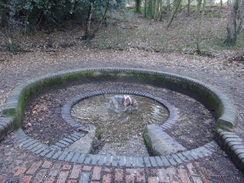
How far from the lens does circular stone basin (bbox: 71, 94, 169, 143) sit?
12.5 ft

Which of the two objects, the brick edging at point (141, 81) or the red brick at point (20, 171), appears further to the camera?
the brick edging at point (141, 81)

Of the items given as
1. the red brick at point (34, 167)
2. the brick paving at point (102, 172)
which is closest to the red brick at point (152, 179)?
the brick paving at point (102, 172)

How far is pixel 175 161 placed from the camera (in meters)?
2.51

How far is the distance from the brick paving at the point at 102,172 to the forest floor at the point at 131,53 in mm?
1037

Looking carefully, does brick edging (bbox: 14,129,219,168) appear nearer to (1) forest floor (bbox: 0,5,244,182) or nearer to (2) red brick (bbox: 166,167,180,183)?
(2) red brick (bbox: 166,167,180,183)

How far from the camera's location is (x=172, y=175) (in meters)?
2.26

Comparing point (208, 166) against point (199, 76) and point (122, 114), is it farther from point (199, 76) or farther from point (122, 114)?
point (199, 76)

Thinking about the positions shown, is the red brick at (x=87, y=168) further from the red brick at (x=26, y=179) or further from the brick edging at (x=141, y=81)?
the brick edging at (x=141, y=81)

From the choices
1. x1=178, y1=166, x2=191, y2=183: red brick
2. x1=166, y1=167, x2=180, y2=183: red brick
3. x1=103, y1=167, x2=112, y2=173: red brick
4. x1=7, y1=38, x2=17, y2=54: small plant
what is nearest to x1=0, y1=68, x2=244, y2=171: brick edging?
x1=178, y1=166, x2=191, y2=183: red brick

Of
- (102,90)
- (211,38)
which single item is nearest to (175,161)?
(102,90)

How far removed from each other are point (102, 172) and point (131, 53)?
Result: 7615mm

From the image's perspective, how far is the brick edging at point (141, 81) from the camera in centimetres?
309

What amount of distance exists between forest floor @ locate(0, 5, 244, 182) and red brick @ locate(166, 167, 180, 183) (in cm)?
145

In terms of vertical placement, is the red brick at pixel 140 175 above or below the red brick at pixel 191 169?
above
